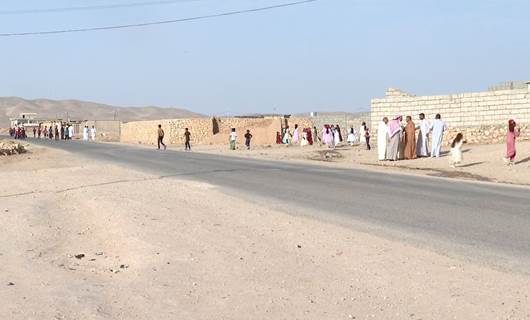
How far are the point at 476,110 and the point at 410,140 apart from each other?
212 inches

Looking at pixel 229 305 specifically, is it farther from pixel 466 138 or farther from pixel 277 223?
pixel 466 138

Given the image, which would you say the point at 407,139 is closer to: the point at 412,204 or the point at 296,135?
the point at 412,204

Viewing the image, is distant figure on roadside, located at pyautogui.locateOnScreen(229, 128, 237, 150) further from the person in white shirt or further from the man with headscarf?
the man with headscarf

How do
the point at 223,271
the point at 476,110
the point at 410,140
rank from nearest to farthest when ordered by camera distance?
the point at 223,271
the point at 410,140
the point at 476,110

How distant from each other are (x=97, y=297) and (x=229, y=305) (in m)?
1.12

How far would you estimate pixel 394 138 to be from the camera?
25.6 meters

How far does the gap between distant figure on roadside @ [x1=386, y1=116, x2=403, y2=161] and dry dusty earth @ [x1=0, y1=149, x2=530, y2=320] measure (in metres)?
14.8

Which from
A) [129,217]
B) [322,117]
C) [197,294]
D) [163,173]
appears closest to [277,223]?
[129,217]

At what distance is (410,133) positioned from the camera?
84.4 ft

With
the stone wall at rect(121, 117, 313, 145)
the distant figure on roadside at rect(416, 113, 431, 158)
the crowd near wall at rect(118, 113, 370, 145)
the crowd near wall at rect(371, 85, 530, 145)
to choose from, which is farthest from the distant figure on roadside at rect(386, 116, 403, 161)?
the stone wall at rect(121, 117, 313, 145)

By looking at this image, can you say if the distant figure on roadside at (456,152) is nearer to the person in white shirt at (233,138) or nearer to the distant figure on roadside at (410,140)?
the distant figure on roadside at (410,140)

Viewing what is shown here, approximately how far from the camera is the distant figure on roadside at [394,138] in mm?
25188

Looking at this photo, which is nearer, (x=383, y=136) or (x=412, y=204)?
(x=412, y=204)

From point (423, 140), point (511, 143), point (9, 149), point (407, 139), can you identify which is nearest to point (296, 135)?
point (9, 149)
